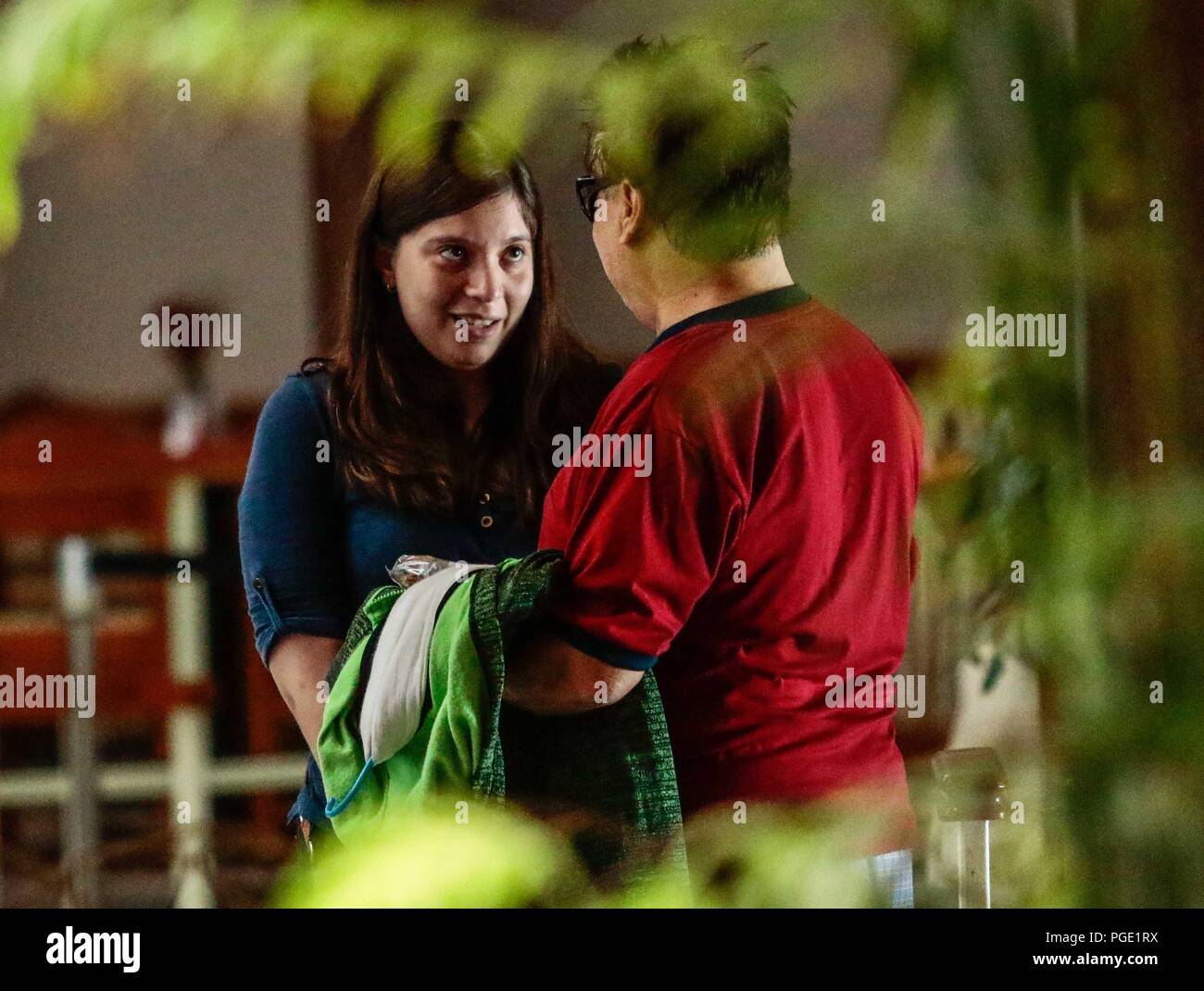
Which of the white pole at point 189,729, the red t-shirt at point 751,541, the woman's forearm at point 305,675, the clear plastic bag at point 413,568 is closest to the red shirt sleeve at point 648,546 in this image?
the red t-shirt at point 751,541

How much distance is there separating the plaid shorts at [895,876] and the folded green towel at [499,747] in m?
0.16

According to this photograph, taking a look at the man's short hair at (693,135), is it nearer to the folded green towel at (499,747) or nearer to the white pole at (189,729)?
the folded green towel at (499,747)

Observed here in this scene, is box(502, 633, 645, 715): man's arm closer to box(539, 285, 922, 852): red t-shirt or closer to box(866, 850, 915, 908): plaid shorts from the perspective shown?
box(539, 285, 922, 852): red t-shirt

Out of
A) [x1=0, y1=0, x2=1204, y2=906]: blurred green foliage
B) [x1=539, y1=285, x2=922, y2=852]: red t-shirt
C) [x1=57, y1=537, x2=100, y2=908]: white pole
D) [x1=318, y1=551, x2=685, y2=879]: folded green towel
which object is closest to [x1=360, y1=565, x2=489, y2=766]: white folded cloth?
[x1=318, y1=551, x2=685, y2=879]: folded green towel

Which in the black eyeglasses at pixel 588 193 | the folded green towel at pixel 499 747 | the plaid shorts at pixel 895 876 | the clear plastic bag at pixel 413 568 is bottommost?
the plaid shorts at pixel 895 876

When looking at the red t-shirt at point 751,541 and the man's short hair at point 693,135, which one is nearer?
the man's short hair at point 693,135

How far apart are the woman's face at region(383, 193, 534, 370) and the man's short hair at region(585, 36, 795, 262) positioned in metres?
0.10

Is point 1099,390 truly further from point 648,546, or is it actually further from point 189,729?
point 189,729

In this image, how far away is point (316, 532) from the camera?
3.81ft

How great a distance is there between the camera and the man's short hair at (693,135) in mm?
945

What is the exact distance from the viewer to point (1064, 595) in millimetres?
655

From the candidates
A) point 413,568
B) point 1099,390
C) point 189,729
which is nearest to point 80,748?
point 189,729

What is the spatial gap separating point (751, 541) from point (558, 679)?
0.63 feet

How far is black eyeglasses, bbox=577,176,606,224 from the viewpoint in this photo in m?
1.11
